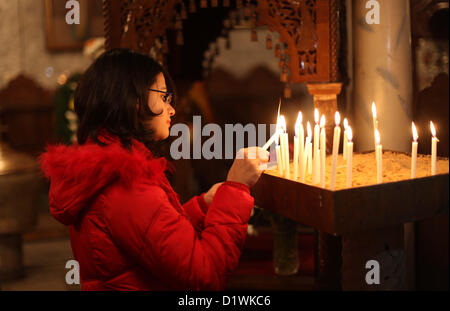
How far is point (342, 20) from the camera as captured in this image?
9.92ft

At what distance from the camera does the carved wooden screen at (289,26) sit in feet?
8.65

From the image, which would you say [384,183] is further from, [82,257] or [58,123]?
[58,123]

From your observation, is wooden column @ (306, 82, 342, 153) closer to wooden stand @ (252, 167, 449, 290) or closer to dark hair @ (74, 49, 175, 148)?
wooden stand @ (252, 167, 449, 290)

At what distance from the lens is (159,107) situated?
1.60m

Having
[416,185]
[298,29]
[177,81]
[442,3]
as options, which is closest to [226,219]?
[416,185]

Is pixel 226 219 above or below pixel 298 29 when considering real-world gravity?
below

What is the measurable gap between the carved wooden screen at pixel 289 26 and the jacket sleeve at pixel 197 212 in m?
1.05

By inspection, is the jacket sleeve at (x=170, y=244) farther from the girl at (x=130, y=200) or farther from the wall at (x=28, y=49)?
the wall at (x=28, y=49)

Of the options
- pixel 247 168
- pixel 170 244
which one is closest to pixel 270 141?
pixel 247 168

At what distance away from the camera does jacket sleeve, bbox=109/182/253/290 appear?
1.43 meters

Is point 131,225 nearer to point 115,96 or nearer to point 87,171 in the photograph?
point 87,171

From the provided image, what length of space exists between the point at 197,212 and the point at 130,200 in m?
0.50

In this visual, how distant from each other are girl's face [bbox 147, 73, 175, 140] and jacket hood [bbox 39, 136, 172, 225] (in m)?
0.11
